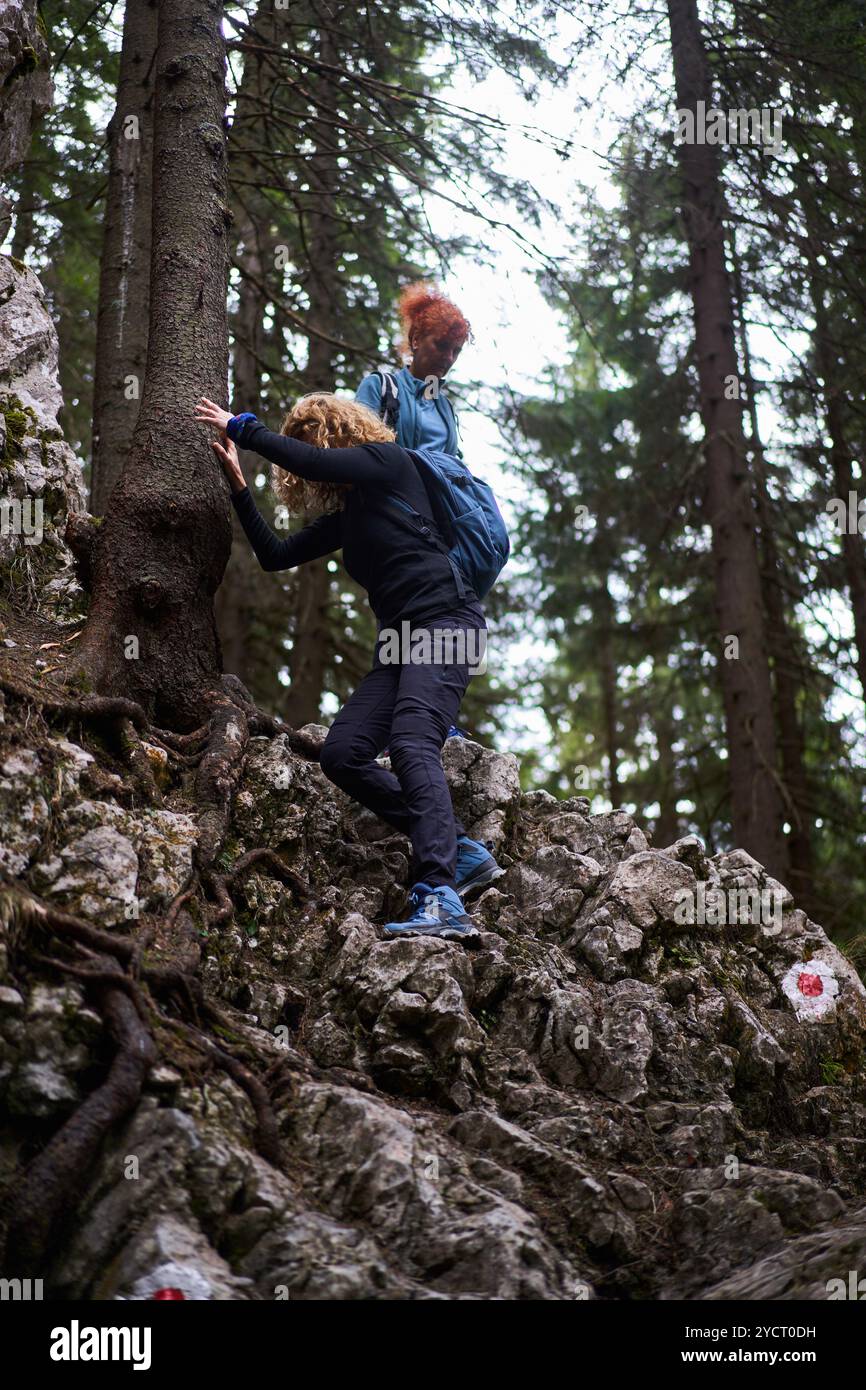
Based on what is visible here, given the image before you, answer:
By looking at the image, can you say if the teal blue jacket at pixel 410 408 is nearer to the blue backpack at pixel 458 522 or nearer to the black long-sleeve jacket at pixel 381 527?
the blue backpack at pixel 458 522

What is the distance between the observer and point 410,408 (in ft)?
18.4

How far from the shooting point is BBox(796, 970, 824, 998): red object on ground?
5.49 metres

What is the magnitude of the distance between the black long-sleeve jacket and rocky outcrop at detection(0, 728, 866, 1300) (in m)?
0.98

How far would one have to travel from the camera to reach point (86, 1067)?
3.55 meters

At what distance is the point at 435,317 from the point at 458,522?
3.59 ft

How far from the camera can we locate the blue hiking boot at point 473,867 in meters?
5.37

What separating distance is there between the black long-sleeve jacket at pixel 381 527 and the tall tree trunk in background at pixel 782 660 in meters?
6.81

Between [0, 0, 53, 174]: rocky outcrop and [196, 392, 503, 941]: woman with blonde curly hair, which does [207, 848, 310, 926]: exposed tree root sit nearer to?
[196, 392, 503, 941]: woman with blonde curly hair

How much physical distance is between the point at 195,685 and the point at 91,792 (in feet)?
3.72

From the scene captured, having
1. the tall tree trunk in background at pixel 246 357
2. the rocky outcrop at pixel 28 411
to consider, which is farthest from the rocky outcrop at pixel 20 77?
the tall tree trunk in background at pixel 246 357

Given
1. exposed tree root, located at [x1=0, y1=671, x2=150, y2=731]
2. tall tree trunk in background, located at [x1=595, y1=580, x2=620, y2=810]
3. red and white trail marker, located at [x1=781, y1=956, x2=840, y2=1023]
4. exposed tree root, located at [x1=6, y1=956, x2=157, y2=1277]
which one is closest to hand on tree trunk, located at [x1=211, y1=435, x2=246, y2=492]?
exposed tree root, located at [x1=0, y1=671, x2=150, y2=731]

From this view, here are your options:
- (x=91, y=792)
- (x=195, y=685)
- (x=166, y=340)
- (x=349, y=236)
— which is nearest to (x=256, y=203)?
(x=349, y=236)
